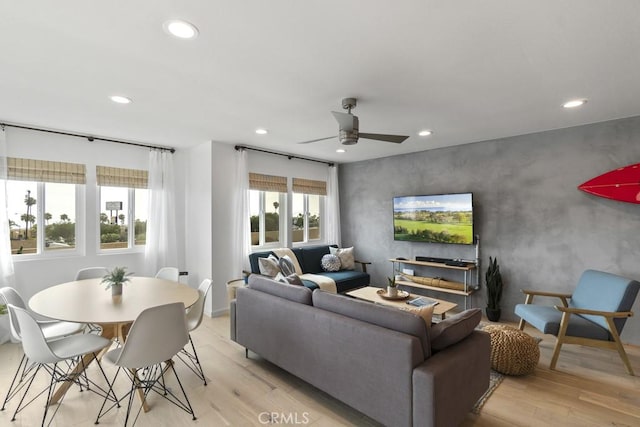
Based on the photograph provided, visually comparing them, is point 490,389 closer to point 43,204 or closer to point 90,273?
point 90,273

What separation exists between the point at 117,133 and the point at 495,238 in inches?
212

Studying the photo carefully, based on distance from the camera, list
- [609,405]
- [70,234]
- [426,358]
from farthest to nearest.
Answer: [70,234]
[609,405]
[426,358]

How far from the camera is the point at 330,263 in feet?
18.0

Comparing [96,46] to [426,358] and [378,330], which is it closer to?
[378,330]

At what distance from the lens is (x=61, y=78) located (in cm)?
246

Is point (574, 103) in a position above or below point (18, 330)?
above

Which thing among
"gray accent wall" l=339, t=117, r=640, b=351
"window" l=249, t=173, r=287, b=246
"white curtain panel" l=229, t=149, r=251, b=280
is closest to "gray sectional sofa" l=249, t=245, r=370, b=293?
"white curtain panel" l=229, t=149, r=251, b=280

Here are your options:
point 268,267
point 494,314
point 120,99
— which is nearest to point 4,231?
point 120,99

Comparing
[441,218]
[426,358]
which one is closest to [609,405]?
[426,358]

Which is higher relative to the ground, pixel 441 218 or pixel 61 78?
pixel 61 78

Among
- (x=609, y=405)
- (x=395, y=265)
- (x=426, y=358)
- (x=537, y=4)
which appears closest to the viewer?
(x=537, y=4)

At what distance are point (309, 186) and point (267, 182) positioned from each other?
988 millimetres

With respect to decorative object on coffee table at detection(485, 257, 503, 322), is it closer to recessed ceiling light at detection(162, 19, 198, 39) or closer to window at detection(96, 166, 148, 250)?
recessed ceiling light at detection(162, 19, 198, 39)

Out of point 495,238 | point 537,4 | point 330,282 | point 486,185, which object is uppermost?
point 537,4
